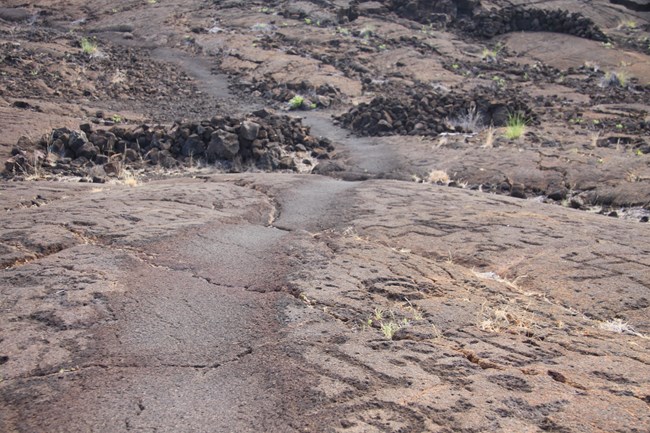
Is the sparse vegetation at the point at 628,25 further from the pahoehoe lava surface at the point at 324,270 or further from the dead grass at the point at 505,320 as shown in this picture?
the dead grass at the point at 505,320

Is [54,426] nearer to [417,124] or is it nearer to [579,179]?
[579,179]

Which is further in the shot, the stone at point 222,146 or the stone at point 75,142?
the stone at point 222,146

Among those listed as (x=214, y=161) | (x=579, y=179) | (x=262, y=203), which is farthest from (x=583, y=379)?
(x=214, y=161)

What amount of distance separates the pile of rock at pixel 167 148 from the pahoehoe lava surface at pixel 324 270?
40 millimetres

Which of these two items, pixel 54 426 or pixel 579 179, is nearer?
pixel 54 426

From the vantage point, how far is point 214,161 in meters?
10.0

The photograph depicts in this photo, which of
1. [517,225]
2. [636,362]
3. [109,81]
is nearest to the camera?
[636,362]

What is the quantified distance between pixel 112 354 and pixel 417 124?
34.7 feet

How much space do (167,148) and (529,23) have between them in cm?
2181

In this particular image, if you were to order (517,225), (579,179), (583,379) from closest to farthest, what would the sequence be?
(583,379) → (517,225) → (579,179)

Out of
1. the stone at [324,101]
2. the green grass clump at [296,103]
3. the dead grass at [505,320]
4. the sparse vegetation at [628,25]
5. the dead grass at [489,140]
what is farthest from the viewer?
the sparse vegetation at [628,25]

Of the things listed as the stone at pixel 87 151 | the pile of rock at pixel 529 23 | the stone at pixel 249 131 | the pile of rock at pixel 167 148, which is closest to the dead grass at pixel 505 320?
the pile of rock at pixel 167 148

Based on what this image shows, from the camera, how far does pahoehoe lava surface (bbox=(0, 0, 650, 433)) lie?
9.27 feet

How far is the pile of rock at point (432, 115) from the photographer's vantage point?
505 inches
